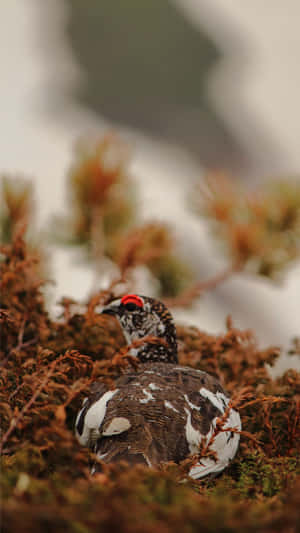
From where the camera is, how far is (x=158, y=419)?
1.07m

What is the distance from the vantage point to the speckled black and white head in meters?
1.42

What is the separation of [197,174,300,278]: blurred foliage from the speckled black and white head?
154cm

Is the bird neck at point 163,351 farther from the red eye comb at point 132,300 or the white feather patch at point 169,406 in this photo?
the white feather patch at point 169,406

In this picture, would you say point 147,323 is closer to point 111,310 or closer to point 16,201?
point 111,310

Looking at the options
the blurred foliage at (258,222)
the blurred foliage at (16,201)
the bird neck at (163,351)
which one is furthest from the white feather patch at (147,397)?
the blurred foliage at (258,222)

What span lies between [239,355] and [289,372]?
0.17m

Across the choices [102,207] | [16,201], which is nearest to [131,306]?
[16,201]

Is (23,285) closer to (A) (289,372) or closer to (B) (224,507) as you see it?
(A) (289,372)

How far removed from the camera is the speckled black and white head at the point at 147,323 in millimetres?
1418

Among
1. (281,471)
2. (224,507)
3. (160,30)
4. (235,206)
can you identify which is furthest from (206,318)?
(160,30)

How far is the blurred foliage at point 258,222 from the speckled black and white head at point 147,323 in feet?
5.06

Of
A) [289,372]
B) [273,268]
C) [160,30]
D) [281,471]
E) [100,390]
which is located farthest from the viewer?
[160,30]

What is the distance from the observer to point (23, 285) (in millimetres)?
1472

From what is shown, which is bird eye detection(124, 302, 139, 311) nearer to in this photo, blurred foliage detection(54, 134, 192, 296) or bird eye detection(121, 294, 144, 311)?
bird eye detection(121, 294, 144, 311)
